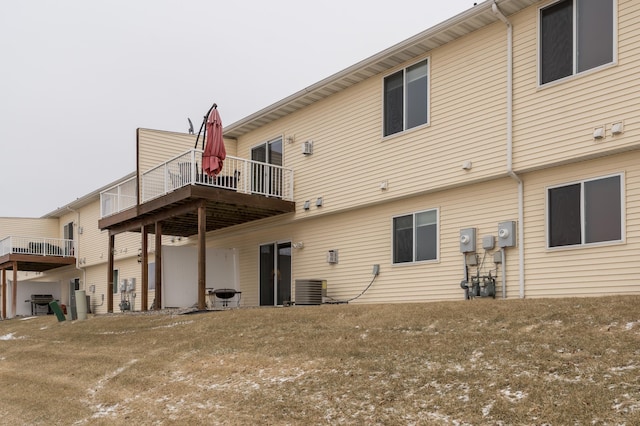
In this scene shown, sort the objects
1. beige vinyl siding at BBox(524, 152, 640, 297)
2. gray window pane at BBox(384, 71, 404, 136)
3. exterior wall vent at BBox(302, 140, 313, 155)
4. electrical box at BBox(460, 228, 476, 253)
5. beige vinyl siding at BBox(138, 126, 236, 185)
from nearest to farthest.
A: beige vinyl siding at BBox(524, 152, 640, 297) < electrical box at BBox(460, 228, 476, 253) < gray window pane at BBox(384, 71, 404, 136) < exterior wall vent at BBox(302, 140, 313, 155) < beige vinyl siding at BBox(138, 126, 236, 185)

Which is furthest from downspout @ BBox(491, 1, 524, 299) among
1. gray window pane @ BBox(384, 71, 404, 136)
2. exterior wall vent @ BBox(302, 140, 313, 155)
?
exterior wall vent @ BBox(302, 140, 313, 155)

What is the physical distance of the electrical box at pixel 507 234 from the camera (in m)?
11.5

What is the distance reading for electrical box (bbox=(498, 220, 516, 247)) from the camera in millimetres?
11539

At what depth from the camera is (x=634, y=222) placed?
985 cm

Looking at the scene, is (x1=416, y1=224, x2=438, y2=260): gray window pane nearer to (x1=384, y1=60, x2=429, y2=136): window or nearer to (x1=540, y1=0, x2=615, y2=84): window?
(x1=384, y1=60, x2=429, y2=136): window

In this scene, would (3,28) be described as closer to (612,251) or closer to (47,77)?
(47,77)

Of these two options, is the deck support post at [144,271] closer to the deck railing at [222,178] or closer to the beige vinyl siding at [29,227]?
the deck railing at [222,178]

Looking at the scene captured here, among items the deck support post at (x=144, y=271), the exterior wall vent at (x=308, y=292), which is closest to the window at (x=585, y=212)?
the exterior wall vent at (x=308, y=292)

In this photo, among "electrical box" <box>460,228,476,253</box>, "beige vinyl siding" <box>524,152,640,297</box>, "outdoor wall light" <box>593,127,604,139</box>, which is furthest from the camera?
"electrical box" <box>460,228,476,253</box>

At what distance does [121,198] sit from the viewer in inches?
811

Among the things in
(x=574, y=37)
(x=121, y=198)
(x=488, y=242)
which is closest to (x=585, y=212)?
(x=488, y=242)

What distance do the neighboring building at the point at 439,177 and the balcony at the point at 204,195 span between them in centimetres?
6

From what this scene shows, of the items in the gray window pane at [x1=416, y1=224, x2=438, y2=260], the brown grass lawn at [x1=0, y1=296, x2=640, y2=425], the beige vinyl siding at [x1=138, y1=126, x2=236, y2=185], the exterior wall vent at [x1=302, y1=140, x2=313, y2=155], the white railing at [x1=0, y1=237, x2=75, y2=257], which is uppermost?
the beige vinyl siding at [x1=138, y1=126, x2=236, y2=185]

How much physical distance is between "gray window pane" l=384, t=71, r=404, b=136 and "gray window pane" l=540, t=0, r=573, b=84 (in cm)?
354
